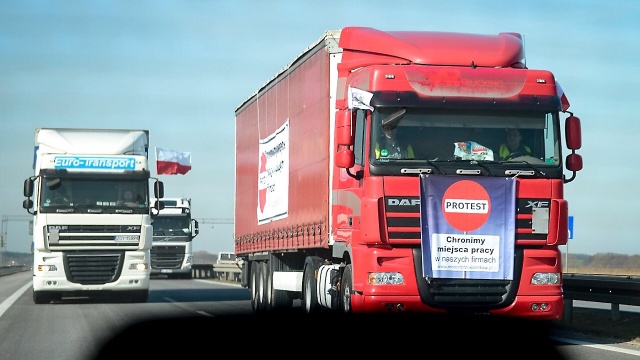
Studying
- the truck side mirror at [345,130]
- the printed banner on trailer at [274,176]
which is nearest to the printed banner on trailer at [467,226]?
the truck side mirror at [345,130]

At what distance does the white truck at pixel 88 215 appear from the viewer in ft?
80.4

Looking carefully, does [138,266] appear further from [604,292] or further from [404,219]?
[404,219]

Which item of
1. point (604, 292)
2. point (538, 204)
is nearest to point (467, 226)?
point (538, 204)

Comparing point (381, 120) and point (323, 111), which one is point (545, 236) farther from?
point (323, 111)

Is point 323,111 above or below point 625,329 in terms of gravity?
above

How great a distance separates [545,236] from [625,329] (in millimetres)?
3545

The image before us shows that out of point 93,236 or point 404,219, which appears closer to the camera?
point 404,219

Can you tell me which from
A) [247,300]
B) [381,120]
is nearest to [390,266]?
[381,120]

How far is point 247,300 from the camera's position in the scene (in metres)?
28.0

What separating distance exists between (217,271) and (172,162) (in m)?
16.2

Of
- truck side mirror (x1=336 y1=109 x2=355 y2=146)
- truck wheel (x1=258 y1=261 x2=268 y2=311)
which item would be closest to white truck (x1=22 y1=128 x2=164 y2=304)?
truck wheel (x1=258 y1=261 x2=268 y2=311)

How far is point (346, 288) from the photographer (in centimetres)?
1440

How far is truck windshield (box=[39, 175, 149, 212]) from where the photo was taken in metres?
24.5

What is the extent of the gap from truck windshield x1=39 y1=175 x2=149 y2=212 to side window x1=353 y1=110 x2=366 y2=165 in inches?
467
